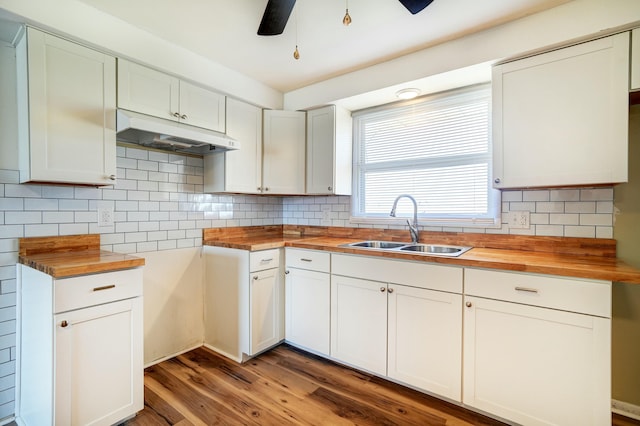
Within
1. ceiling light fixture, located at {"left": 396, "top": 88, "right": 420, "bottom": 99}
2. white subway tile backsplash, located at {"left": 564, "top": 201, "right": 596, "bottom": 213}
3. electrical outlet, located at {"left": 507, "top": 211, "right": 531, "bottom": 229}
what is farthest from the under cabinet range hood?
white subway tile backsplash, located at {"left": 564, "top": 201, "right": 596, "bottom": 213}

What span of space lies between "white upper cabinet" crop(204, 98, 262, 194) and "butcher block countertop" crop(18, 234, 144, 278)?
95 centimetres

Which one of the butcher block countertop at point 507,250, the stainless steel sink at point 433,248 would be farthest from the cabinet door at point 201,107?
the stainless steel sink at point 433,248

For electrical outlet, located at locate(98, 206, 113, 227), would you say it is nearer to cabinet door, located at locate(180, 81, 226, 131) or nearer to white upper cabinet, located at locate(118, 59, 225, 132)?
white upper cabinet, located at locate(118, 59, 225, 132)

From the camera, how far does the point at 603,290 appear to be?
1.41 meters

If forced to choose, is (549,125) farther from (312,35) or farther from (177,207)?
(177,207)

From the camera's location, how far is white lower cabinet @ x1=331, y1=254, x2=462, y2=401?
1.81 metres

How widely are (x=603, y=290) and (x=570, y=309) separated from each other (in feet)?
0.54

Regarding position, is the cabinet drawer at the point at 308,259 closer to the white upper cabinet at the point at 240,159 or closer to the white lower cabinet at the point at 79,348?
the white upper cabinet at the point at 240,159

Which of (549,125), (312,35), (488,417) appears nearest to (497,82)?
(549,125)

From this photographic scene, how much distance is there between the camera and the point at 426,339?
1.89 metres

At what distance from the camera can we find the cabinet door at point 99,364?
146cm

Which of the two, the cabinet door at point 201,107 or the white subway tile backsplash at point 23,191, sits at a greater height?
the cabinet door at point 201,107

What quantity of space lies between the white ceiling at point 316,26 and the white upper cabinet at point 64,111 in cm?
35

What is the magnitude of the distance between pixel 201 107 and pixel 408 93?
165cm
